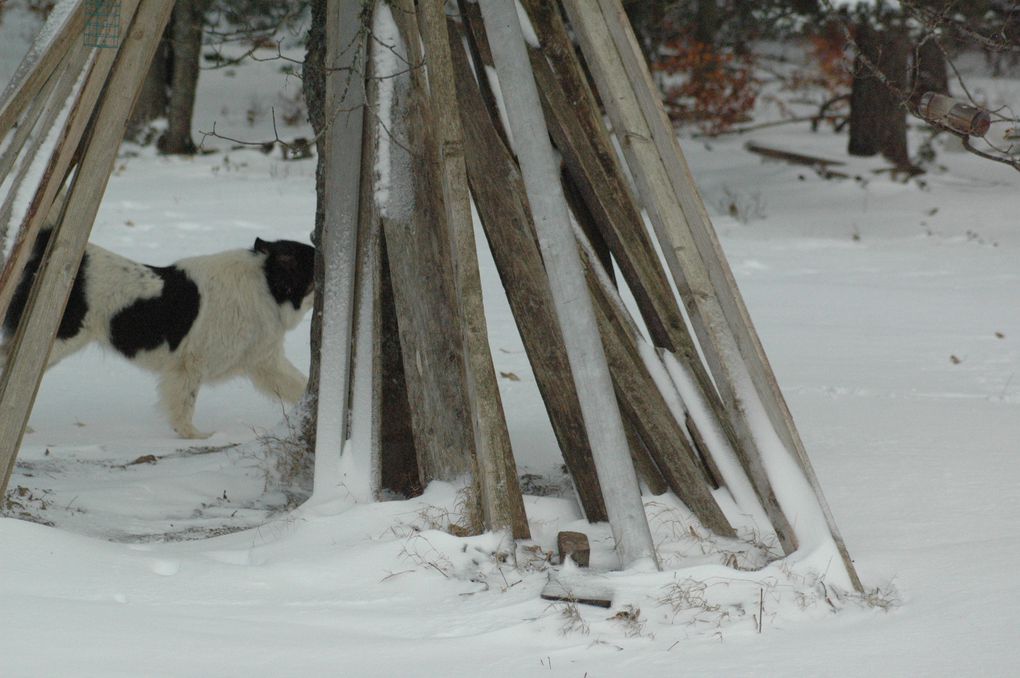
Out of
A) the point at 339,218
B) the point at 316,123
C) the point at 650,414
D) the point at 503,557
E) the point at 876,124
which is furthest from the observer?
the point at 876,124

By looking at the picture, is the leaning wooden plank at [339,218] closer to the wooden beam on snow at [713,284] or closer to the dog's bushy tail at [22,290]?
the wooden beam on snow at [713,284]

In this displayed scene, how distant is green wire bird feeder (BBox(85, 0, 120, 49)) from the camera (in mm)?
3299

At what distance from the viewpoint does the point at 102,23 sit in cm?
333

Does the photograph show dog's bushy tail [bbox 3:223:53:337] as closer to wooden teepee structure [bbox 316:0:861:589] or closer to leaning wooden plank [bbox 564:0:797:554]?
wooden teepee structure [bbox 316:0:861:589]

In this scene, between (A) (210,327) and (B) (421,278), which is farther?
(A) (210,327)

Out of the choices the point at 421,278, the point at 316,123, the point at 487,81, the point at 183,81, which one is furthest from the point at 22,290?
the point at 183,81

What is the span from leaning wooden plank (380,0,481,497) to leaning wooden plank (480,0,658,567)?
47 cm

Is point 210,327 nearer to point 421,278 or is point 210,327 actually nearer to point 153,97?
point 421,278

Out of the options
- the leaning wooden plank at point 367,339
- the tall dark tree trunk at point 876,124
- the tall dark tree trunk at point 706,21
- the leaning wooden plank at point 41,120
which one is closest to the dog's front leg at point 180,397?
the leaning wooden plank at point 367,339

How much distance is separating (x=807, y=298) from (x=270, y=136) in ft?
32.1

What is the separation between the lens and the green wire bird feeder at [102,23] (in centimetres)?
330

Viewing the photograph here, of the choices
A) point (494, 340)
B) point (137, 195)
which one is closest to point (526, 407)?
point (494, 340)

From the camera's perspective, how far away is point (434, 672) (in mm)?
2428

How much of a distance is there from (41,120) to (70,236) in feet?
1.20
